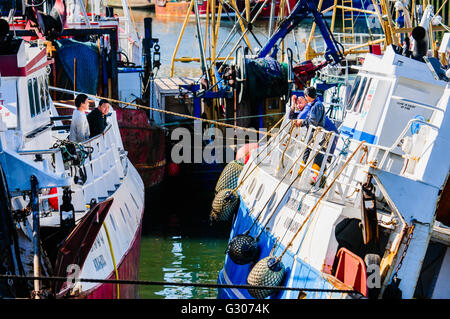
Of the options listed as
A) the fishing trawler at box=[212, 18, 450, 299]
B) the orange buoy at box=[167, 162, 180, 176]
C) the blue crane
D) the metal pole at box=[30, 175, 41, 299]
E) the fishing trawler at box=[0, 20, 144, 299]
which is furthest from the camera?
the orange buoy at box=[167, 162, 180, 176]

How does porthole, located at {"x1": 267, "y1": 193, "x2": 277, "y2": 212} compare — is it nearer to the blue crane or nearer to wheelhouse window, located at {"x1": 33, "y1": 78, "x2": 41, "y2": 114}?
wheelhouse window, located at {"x1": 33, "y1": 78, "x2": 41, "y2": 114}

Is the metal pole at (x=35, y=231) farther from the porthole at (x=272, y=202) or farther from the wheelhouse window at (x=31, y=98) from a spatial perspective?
the porthole at (x=272, y=202)

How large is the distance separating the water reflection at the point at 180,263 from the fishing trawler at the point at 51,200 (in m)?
1.37

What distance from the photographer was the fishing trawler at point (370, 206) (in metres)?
8.99

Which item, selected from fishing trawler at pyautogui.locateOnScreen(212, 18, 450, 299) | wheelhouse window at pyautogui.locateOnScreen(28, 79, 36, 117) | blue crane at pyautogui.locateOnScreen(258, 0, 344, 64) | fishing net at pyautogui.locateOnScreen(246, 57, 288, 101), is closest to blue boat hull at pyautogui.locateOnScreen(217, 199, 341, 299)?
fishing trawler at pyautogui.locateOnScreen(212, 18, 450, 299)

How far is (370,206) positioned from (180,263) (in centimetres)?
712

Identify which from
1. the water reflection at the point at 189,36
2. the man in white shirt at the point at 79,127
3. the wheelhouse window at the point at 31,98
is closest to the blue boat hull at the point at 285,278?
the man in white shirt at the point at 79,127

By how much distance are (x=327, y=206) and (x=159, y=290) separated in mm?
4904

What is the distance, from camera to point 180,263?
601 inches

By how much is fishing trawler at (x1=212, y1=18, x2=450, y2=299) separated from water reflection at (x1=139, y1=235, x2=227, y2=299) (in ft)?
5.45

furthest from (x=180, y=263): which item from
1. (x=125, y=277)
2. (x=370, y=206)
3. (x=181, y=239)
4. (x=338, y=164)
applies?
(x=370, y=206)

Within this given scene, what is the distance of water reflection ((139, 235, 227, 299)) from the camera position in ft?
44.7
